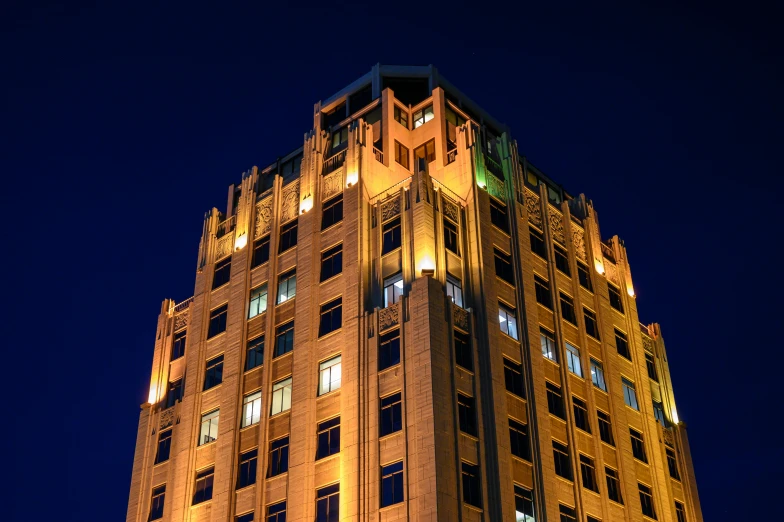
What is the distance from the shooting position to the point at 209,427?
210ft

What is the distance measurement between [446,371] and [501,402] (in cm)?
467

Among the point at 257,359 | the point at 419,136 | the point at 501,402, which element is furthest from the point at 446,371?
the point at 419,136

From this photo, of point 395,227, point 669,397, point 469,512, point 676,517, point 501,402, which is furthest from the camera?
point 669,397

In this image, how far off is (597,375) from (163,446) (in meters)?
30.2

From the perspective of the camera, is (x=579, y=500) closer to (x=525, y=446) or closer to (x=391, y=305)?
(x=525, y=446)

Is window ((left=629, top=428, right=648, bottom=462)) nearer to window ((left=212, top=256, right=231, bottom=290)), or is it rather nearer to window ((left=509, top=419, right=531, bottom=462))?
window ((left=509, top=419, right=531, bottom=462))

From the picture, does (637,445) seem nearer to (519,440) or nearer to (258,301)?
(519,440)

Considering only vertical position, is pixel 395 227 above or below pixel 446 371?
above

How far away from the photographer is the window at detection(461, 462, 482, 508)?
5078cm

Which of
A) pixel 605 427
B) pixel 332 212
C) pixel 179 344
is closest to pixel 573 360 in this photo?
pixel 605 427

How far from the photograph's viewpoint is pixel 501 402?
183 feet

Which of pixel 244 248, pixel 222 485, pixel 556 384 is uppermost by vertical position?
pixel 244 248

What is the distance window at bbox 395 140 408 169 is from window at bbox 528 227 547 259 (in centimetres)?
1001

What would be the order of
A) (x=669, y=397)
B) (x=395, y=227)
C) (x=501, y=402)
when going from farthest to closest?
(x=669, y=397), (x=395, y=227), (x=501, y=402)
